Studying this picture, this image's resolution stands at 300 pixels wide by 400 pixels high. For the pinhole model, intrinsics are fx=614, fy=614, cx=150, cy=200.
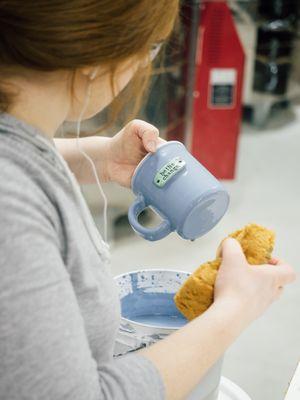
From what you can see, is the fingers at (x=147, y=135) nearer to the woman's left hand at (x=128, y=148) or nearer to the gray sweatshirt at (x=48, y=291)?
the woman's left hand at (x=128, y=148)

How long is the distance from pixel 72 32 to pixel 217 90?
6.51 feet

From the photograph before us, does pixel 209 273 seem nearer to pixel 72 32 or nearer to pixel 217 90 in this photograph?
pixel 72 32

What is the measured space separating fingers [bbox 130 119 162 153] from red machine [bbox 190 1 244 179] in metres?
1.48

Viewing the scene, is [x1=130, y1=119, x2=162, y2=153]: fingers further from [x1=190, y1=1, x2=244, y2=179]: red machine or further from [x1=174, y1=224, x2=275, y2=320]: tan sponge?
[x1=190, y1=1, x2=244, y2=179]: red machine

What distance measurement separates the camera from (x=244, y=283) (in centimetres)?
82

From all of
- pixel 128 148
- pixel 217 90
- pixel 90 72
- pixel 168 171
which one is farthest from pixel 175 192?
pixel 217 90

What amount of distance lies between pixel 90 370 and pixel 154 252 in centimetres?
162

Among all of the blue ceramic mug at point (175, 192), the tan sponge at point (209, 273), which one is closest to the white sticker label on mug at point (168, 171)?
the blue ceramic mug at point (175, 192)

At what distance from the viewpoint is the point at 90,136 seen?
3.78 feet

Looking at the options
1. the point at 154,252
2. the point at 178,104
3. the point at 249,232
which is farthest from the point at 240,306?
the point at 178,104

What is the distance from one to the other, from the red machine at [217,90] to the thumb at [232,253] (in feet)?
5.50

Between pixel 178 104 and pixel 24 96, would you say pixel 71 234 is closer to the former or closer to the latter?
pixel 24 96

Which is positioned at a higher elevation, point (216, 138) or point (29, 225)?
point (29, 225)

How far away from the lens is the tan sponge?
0.86 meters
